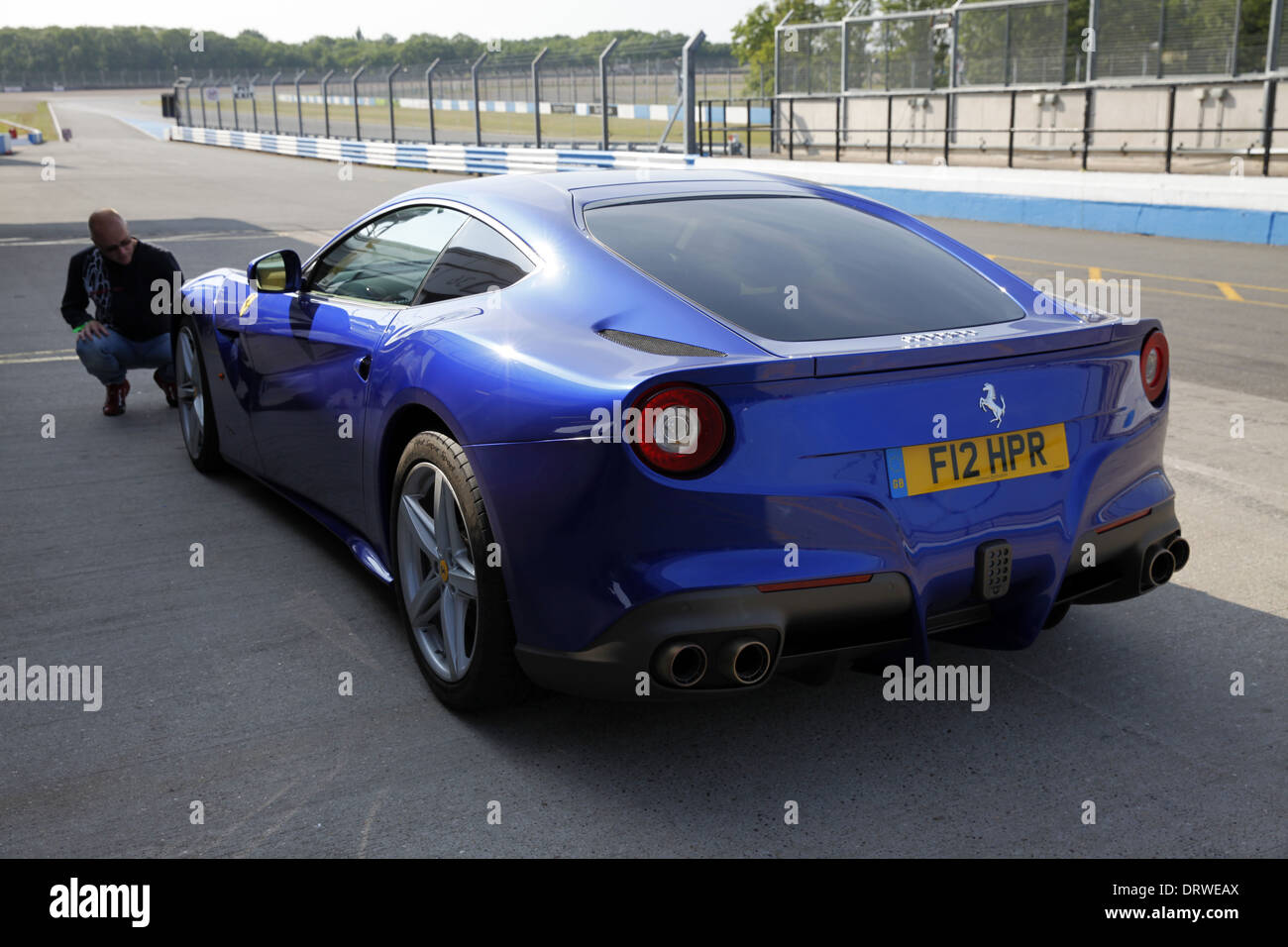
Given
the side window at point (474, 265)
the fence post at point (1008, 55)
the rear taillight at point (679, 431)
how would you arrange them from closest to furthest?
A: the rear taillight at point (679, 431)
the side window at point (474, 265)
the fence post at point (1008, 55)

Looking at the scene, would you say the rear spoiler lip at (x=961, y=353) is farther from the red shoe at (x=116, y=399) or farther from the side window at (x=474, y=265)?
the red shoe at (x=116, y=399)

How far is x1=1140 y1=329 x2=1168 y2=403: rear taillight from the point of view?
3479mm

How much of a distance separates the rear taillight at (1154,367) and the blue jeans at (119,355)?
572 cm

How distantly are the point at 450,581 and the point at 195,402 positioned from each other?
9.86ft

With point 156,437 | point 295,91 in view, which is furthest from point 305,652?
point 295,91

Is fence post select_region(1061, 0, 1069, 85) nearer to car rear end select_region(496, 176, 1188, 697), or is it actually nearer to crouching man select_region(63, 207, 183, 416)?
crouching man select_region(63, 207, 183, 416)

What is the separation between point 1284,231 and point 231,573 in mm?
15156

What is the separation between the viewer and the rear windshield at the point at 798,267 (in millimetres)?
3336

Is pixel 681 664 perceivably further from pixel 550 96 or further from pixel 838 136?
pixel 550 96

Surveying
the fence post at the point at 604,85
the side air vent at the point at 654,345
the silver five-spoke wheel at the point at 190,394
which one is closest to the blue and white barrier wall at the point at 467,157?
the fence post at the point at 604,85

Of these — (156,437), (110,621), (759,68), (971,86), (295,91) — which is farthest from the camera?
(295,91)

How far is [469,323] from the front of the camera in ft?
11.5
